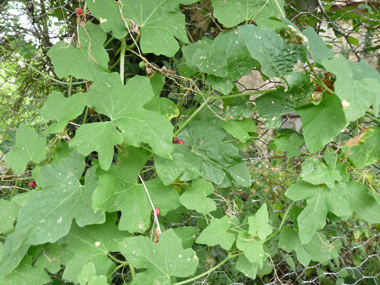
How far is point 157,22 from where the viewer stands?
795mm

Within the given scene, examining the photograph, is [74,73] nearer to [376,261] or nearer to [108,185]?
[108,185]

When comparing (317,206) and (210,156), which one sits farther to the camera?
(210,156)

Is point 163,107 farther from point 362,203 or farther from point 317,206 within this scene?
point 362,203

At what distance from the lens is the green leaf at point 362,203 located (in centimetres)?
77

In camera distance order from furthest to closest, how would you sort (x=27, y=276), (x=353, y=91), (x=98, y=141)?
(x=27, y=276) → (x=98, y=141) → (x=353, y=91)

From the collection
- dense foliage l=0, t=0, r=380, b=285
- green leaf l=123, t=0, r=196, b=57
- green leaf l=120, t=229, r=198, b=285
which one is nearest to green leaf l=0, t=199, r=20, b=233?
dense foliage l=0, t=0, r=380, b=285

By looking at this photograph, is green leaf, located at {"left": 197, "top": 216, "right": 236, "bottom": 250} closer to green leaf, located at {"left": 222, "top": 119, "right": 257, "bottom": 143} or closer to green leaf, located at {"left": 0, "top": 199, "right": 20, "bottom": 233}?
green leaf, located at {"left": 222, "top": 119, "right": 257, "bottom": 143}

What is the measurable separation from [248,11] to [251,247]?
75 cm

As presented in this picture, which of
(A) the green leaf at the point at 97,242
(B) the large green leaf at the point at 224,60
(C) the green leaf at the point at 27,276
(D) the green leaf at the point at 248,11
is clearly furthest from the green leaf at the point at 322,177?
(C) the green leaf at the point at 27,276

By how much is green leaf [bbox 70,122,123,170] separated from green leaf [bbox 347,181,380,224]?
0.75 m

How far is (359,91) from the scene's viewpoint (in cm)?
55

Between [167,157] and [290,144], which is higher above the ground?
[167,157]

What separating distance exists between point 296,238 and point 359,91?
1.74ft

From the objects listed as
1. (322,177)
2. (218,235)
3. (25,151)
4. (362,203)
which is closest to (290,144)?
(322,177)
